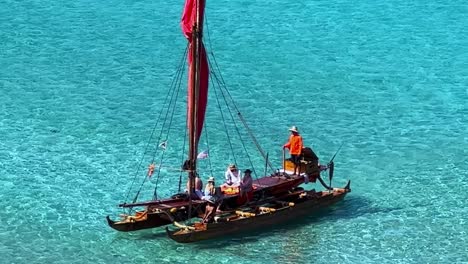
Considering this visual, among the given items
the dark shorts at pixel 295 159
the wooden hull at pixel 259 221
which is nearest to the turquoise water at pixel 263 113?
the wooden hull at pixel 259 221

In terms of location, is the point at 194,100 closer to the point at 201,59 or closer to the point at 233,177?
the point at 201,59

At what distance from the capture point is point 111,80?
146ft

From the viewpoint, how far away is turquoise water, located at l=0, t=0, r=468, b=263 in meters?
29.6

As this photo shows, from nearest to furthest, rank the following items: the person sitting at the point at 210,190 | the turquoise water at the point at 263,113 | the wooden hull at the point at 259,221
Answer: the wooden hull at the point at 259,221, the person sitting at the point at 210,190, the turquoise water at the point at 263,113

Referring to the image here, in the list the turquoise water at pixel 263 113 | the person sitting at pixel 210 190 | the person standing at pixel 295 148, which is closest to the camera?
the person sitting at pixel 210 190

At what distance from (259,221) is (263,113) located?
11068mm

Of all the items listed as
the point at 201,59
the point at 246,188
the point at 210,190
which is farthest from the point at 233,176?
the point at 201,59

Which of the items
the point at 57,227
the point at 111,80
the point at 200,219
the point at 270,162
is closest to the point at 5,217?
the point at 57,227

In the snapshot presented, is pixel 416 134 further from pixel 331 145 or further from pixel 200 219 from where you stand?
pixel 200 219

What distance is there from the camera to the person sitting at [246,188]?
29719mm

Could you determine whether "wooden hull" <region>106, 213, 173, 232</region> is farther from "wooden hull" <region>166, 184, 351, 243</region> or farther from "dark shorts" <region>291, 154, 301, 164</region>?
→ "dark shorts" <region>291, 154, 301, 164</region>

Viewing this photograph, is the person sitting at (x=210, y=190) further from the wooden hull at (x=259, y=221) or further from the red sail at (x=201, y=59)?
the red sail at (x=201, y=59)

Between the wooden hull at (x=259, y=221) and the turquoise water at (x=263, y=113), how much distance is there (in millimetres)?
249

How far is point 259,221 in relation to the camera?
29828mm
